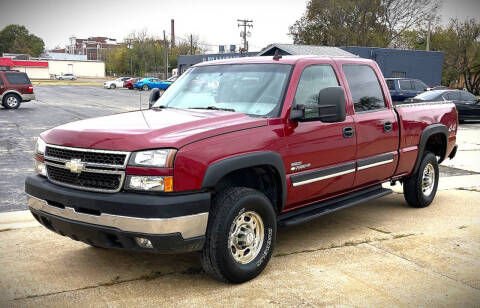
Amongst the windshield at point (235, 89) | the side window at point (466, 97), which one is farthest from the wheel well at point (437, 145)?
the side window at point (466, 97)

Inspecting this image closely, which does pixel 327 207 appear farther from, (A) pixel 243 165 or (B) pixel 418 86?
(B) pixel 418 86

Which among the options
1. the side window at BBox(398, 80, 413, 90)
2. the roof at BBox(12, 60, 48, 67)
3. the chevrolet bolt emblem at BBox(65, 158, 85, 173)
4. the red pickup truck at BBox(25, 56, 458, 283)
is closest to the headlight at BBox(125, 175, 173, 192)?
the red pickup truck at BBox(25, 56, 458, 283)

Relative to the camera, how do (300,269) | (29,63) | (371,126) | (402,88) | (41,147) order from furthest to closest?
(29,63) < (402,88) < (371,126) < (300,269) < (41,147)

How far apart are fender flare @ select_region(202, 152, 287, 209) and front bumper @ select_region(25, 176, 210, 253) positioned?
0.14 metres

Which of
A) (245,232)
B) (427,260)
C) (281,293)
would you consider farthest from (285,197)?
(427,260)

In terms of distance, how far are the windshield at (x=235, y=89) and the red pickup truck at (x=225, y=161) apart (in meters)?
0.01

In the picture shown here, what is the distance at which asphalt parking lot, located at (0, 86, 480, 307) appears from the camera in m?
3.80

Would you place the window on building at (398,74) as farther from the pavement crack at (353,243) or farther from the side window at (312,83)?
the side window at (312,83)

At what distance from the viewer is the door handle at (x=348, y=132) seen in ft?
16.6

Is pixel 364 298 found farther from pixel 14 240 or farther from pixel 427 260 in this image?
pixel 14 240

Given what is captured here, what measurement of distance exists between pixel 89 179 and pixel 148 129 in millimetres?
584

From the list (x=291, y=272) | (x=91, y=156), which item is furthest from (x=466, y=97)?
(x=91, y=156)

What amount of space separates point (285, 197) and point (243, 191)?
577 mm

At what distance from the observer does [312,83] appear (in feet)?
16.2
